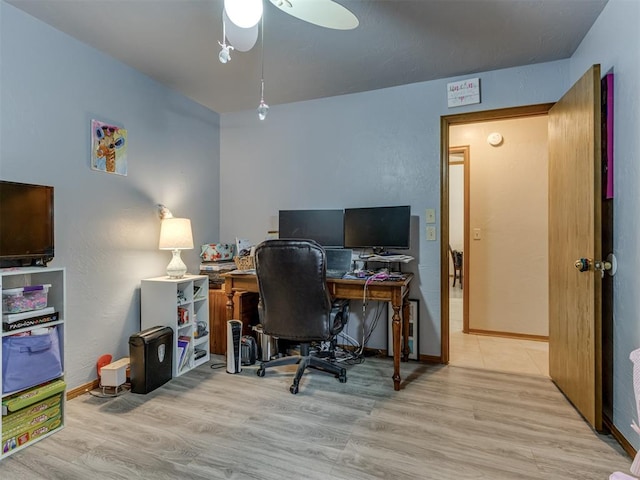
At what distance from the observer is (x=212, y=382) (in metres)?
2.38

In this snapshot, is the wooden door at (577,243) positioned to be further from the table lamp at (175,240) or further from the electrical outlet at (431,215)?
the table lamp at (175,240)

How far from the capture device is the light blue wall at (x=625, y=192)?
1.54 meters

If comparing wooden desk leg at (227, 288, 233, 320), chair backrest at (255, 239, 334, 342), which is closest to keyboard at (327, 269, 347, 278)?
chair backrest at (255, 239, 334, 342)

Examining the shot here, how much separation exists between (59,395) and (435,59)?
10.3 feet

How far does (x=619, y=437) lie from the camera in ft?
5.42

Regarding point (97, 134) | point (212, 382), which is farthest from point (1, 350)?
point (97, 134)

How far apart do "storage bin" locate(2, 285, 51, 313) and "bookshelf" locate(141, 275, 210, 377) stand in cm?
76

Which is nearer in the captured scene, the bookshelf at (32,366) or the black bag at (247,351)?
the bookshelf at (32,366)

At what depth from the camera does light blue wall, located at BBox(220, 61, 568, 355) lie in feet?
8.96

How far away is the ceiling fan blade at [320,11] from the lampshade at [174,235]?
70.3 inches

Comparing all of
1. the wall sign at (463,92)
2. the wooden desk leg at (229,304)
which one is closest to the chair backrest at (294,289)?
the wooden desk leg at (229,304)

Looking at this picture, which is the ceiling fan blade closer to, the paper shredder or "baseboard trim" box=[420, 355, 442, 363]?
the paper shredder

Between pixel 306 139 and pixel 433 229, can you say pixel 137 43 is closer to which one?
pixel 306 139

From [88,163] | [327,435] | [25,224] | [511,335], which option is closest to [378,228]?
[327,435]
